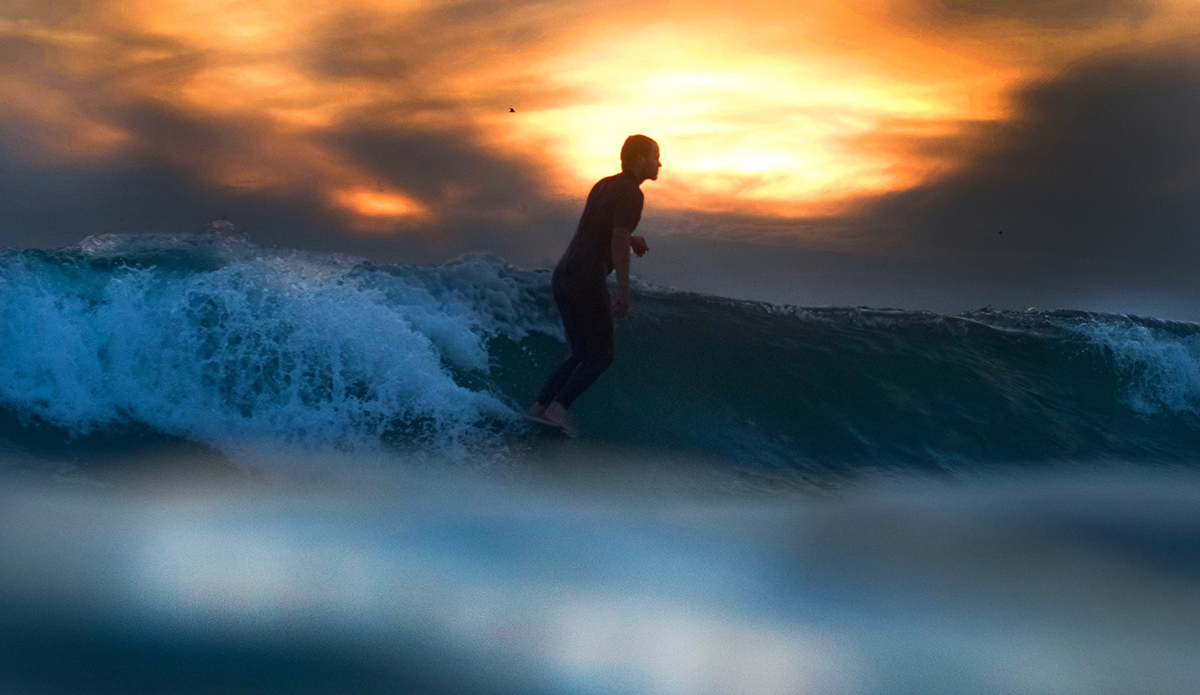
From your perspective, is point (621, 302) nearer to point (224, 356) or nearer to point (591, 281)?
point (591, 281)

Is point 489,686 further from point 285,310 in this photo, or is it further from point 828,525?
point 285,310

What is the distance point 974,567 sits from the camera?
124 inches

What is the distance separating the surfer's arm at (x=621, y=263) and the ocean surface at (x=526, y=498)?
769 millimetres

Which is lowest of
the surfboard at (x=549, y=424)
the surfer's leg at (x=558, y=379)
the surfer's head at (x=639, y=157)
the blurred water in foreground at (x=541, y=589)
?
the blurred water in foreground at (x=541, y=589)

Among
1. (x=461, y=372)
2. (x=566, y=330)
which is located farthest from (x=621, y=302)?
(x=461, y=372)

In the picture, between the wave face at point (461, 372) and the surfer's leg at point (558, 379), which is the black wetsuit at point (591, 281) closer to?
the surfer's leg at point (558, 379)

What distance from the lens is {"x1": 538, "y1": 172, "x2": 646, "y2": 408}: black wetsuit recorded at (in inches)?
161

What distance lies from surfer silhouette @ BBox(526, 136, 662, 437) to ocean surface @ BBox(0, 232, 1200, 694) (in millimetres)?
429

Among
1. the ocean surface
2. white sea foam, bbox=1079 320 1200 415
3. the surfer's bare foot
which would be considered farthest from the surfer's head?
white sea foam, bbox=1079 320 1200 415

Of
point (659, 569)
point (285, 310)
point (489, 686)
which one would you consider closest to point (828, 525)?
point (659, 569)

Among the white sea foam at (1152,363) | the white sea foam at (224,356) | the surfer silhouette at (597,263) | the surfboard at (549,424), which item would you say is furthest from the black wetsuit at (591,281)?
the white sea foam at (1152,363)

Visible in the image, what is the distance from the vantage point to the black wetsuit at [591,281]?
13.5 feet

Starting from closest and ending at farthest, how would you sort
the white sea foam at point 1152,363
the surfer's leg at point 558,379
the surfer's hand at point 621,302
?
the surfer's hand at point 621,302
the surfer's leg at point 558,379
the white sea foam at point 1152,363

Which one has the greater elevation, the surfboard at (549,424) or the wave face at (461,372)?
the wave face at (461,372)
